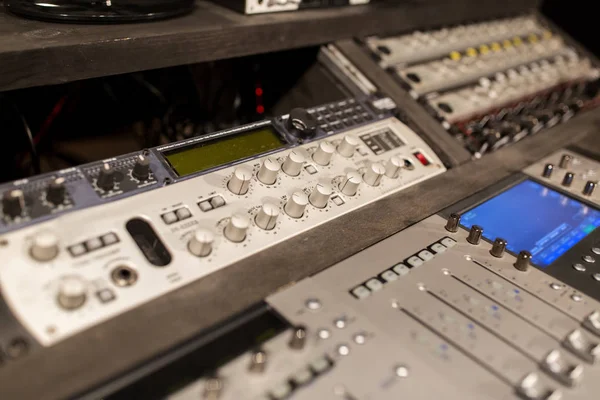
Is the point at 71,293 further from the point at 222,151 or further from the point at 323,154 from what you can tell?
the point at 323,154

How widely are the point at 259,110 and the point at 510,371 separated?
3.69 ft

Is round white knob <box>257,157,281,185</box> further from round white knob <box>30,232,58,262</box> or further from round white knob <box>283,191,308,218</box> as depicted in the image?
round white knob <box>30,232,58,262</box>

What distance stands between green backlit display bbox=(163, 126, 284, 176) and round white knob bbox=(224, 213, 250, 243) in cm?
14

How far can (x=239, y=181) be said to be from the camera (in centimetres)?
96

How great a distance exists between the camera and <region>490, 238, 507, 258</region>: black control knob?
3.32 ft

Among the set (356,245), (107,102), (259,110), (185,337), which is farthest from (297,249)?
(107,102)

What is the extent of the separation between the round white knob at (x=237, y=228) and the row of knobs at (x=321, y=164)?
0.08 meters

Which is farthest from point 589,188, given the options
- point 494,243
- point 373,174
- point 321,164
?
point 321,164

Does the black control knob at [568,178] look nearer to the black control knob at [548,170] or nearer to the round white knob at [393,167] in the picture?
the black control knob at [548,170]

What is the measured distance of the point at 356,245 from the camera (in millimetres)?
980

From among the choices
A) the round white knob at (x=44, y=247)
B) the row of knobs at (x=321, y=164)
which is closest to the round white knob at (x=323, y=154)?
the row of knobs at (x=321, y=164)

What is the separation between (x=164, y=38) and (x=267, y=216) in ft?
1.44

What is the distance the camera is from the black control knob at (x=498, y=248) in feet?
3.32

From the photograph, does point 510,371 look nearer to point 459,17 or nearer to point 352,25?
point 352,25
